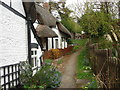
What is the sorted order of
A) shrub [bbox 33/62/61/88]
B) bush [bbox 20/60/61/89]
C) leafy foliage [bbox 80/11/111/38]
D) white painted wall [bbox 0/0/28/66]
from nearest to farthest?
white painted wall [bbox 0/0/28/66] → bush [bbox 20/60/61/89] → shrub [bbox 33/62/61/88] → leafy foliage [bbox 80/11/111/38]

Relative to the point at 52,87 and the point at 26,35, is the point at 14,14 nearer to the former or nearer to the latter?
the point at 26,35

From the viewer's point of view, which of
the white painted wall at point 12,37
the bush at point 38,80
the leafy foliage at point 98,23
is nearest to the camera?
the white painted wall at point 12,37

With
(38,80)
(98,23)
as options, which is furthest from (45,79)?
(98,23)

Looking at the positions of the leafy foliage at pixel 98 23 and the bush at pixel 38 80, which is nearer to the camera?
the bush at pixel 38 80

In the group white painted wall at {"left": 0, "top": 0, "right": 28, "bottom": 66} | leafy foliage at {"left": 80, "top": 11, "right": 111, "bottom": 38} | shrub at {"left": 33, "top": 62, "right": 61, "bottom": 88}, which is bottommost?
shrub at {"left": 33, "top": 62, "right": 61, "bottom": 88}

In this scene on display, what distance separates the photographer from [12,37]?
545cm

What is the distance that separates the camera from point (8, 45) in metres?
5.17

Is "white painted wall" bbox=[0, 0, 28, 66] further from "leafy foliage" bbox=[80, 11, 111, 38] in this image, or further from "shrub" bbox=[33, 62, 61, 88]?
"leafy foliage" bbox=[80, 11, 111, 38]

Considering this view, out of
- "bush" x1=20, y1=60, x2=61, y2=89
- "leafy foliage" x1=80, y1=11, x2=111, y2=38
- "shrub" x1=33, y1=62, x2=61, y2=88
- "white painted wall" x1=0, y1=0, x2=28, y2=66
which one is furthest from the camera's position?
"leafy foliage" x1=80, y1=11, x2=111, y2=38

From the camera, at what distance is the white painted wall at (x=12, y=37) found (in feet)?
15.9

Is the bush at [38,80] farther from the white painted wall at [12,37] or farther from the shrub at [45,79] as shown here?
the white painted wall at [12,37]

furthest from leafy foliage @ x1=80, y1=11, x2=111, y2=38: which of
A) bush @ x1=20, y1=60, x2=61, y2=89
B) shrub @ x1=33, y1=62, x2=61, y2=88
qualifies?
bush @ x1=20, y1=60, x2=61, y2=89

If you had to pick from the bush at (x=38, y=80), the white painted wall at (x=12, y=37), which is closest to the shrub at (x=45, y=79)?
the bush at (x=38, y=80)

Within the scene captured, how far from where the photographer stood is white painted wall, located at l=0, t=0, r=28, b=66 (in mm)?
4846
